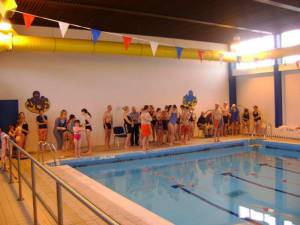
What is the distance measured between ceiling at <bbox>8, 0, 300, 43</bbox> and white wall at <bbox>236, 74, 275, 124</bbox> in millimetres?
2104

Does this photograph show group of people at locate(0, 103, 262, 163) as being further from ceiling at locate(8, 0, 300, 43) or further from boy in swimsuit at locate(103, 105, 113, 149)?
ceiling at locate(8, 0, 300, 43)

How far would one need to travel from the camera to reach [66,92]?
1061 centimetres

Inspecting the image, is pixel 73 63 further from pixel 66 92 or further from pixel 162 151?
pixel 162 151

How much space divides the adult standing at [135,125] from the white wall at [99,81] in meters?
1.00

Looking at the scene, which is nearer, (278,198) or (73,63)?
(278,198)

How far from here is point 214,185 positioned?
7070 millimetres

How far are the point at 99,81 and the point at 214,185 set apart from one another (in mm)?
5827

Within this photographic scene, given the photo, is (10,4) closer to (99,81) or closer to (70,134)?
(70,134)

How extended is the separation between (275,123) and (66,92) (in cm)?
806

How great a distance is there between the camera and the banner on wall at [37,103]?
32.6 feet

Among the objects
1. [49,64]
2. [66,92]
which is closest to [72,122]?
[66,92]

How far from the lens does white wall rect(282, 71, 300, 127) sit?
1197 cm

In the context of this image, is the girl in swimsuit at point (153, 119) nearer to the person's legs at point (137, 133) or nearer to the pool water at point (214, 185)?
the person's legs at point (137, 133)

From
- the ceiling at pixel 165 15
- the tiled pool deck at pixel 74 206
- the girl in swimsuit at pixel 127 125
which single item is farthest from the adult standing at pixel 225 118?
the tiled pool deck at pixel 74 206
